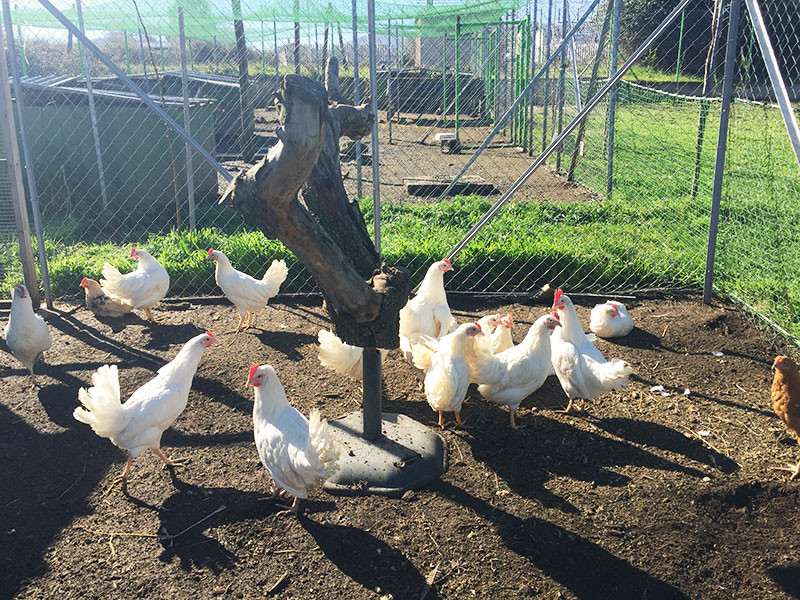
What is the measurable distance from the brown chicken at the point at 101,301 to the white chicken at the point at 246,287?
924 mm

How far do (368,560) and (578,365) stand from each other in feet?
6.33

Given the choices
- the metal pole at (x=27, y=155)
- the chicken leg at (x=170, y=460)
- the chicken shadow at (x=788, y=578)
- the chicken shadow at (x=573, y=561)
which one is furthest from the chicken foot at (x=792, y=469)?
the metal pole at (x=27, y=155)

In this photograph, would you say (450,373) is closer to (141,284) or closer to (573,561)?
(573,561)

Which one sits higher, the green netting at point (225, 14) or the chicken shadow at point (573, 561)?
the green netting at point (225, 14)

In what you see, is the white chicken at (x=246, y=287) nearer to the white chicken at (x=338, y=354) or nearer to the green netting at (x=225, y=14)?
the white chicken at (x=338, y=354)

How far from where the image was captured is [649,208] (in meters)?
8.09

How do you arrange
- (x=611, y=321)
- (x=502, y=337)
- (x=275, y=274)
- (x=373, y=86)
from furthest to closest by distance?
(x=275, y=274)
(x=611, y=321)
(x=373, y=86)
(x=502, y=337)

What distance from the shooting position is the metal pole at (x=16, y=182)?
5.59 metres

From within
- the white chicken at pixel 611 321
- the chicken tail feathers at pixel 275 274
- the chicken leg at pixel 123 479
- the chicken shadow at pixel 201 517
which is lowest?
the chicken shadow at pixel 201 517

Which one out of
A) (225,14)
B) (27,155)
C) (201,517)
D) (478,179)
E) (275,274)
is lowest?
(201,517)

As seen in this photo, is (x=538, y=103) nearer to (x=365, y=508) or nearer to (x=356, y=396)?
(x=356, y=396)

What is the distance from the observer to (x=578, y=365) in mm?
4211

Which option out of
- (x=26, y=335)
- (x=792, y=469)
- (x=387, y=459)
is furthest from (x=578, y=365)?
(x=26, y=335)

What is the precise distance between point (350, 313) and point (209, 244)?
3.97 meters
